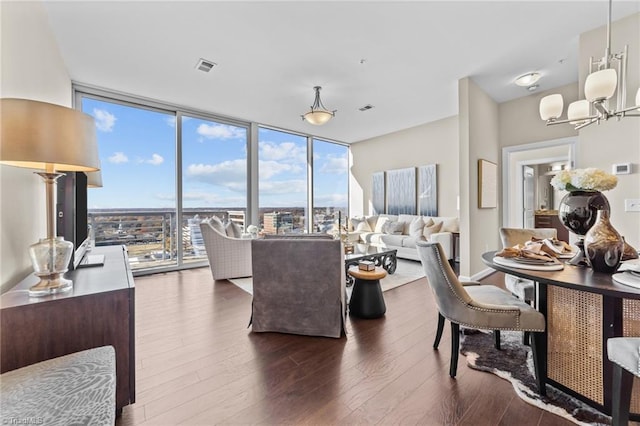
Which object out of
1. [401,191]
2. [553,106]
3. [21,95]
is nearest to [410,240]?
[401,191]

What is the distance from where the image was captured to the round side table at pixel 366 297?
2.73m

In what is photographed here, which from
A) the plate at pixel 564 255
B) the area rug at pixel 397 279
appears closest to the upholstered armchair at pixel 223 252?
the area rug at pixel 397 279

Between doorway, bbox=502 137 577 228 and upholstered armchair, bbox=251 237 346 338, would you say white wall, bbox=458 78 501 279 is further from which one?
upholstered armchair, bbox=251 237 346 338

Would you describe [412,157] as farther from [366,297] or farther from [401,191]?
[366,297]

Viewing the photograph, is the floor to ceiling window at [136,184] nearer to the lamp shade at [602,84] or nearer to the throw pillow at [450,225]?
the throw pillow at [450,225]

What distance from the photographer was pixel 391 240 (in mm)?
5664

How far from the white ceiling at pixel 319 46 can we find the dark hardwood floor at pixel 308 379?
2.99 meters

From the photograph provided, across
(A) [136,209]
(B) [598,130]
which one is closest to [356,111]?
(B) [598,130]

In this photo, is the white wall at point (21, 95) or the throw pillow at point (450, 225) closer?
the white wall at point (21, 95)

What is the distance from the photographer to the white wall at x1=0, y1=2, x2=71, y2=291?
1493 millimetres

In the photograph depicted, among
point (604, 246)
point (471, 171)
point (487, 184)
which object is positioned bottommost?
point (604, 246)

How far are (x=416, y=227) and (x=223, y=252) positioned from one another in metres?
3.83

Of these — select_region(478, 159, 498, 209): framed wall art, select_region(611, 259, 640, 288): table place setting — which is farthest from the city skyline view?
select_region(611, 259, 640, 288): table place setting

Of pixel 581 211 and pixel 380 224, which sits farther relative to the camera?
pixel 380 224
